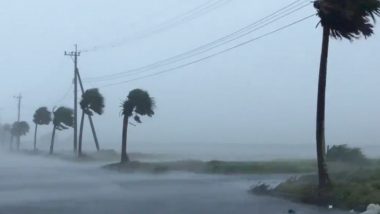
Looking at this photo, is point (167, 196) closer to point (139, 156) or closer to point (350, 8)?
point (350, 8)

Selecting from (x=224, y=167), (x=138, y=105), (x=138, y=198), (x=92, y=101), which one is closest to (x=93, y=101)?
(x=92, y=101)

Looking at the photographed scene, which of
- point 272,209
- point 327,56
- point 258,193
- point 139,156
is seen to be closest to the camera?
point 272,209

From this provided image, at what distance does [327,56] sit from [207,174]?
21563 mm

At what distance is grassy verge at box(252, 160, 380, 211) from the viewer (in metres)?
27.2

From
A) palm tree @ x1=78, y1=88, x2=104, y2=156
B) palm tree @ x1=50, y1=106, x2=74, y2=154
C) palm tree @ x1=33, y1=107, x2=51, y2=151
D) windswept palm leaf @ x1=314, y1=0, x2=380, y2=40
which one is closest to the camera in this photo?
windswept palm leaf @ x1=314, y1=0, x2=380, y2=40

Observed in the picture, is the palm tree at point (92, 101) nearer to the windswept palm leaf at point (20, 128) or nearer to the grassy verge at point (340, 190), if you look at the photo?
the grassy verge at point (340, 190)

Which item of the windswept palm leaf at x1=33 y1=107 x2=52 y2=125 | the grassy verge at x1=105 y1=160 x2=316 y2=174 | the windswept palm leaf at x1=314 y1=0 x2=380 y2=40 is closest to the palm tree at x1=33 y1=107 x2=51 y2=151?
the windswept palm leaf at x1=33 y1=107 x2=52 y2=125

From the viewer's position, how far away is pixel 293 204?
29062mm

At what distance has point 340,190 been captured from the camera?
29.1 metres

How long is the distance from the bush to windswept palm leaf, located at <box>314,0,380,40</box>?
655 inches

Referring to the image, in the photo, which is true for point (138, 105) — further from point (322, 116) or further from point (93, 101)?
point (322, 116)

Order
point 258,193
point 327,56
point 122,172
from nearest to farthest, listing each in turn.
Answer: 1. point 327,56
2. point 258,193
3. point 122,172

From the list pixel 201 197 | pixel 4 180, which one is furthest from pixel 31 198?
pixel 4 180

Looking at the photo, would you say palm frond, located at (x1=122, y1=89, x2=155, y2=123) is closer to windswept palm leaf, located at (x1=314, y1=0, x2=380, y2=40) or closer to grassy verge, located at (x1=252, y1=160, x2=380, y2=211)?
grassy verge, located at (x1=252, y1=160, x2=380, y2=211)
